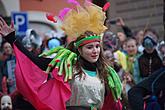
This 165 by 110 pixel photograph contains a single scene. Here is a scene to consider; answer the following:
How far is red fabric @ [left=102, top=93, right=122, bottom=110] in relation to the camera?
6727 millimetres

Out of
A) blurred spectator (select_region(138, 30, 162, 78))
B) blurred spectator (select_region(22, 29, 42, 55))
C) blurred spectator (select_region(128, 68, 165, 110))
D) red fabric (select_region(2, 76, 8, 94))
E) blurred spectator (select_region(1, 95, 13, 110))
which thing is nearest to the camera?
blurred spectator (select_region(128, 68, 165, 110))

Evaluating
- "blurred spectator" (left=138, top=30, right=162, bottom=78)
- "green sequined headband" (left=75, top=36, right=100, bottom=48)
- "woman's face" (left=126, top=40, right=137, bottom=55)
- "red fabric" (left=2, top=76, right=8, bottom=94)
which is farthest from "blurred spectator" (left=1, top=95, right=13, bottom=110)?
"woman's face" (left=126, top=40, right=137, bottom=55)

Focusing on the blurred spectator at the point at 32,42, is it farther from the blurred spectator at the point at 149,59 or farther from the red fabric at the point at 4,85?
the blurred spectator at the point at 149,59

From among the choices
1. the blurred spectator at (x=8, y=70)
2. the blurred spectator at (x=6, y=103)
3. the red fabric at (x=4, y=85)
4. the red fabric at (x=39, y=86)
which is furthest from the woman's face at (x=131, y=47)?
the red fabric at (x=39, y=86)

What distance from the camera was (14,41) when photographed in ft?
21.5

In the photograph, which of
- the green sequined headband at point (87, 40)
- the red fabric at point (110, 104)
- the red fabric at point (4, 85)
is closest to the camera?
the green sequined headband at point (87, 40)

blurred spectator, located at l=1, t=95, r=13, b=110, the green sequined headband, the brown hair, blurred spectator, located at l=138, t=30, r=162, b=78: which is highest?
the green sequined headband

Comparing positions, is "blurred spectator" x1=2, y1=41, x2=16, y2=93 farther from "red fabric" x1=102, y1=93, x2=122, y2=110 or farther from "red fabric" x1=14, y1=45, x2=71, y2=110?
"red fabric" x1=102, y1=93, x2=122, y2=110

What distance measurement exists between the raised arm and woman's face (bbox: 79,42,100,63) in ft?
1.20

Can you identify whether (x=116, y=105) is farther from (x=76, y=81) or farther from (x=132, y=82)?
(x=132, y=82)

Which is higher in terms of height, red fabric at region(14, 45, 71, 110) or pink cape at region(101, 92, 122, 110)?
red fabric at region(14, 45, 71, 110)

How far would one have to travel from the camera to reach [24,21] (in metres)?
11.8

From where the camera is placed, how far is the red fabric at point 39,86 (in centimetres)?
646

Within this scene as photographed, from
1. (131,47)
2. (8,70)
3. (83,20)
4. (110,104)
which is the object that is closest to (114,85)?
(110,104)
